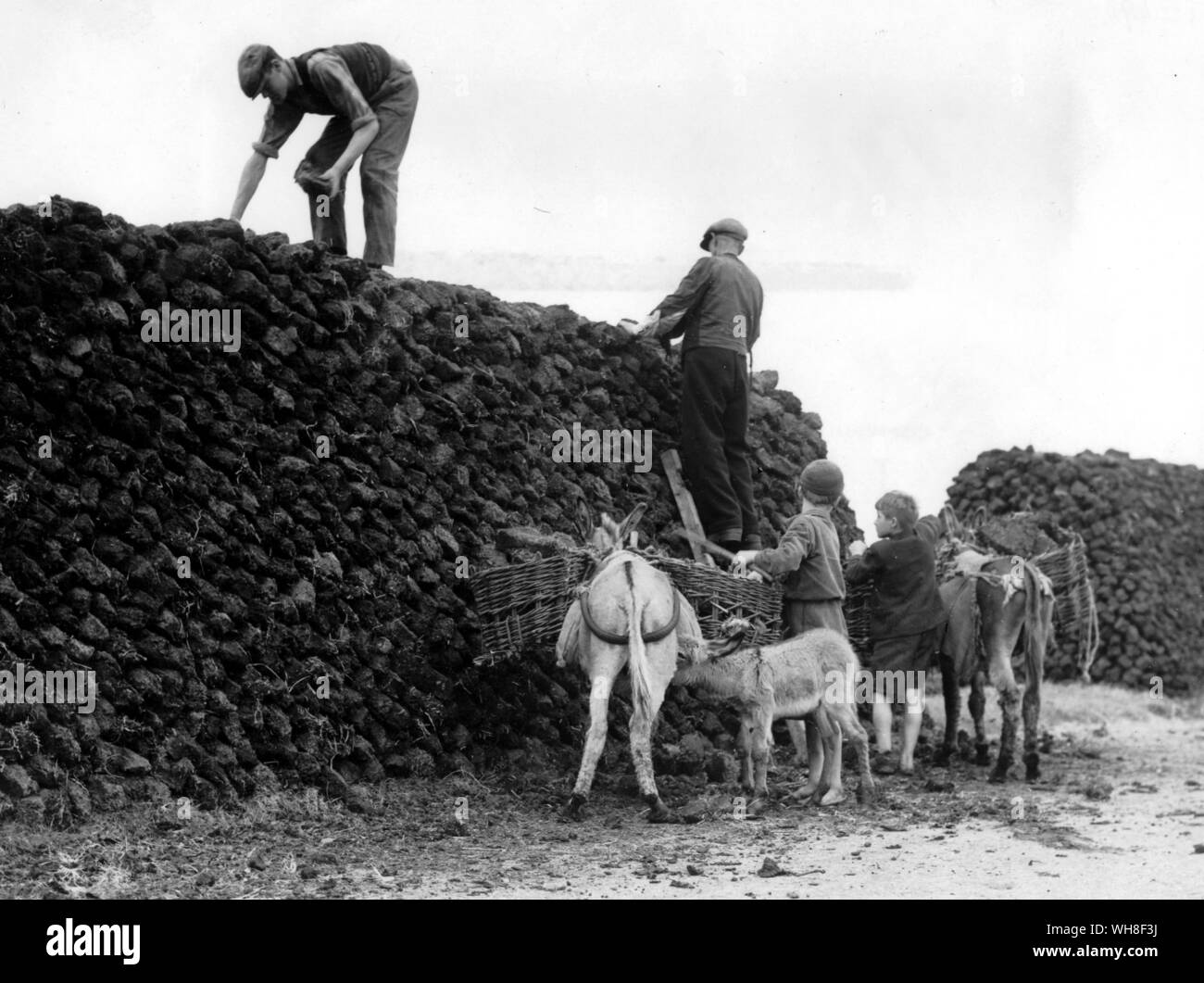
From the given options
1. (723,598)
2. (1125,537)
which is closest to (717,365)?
(723,598)

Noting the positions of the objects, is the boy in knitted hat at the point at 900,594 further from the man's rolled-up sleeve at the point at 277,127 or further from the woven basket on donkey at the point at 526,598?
the man's rolled-up sleeve at the point at 277,127

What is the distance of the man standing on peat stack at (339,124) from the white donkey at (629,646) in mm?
3055

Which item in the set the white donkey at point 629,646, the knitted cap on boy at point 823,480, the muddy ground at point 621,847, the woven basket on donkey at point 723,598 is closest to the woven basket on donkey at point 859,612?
the muddy ground at point 621,847

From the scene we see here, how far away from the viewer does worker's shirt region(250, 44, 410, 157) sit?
34.1 feet

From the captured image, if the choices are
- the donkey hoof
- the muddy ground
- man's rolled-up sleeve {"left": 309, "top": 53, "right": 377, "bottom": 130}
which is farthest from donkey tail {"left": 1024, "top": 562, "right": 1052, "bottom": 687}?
man's rolled-up sleeve {"left": 309, "top": 53, "right": 377, "bottom": 130}

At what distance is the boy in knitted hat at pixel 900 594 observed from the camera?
11.5m

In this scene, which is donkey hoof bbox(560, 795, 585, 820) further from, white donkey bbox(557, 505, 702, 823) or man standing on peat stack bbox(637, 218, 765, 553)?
man standing on peat stack bbox(637, 218, 765, 553)

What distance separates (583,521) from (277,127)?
3506 millimetres

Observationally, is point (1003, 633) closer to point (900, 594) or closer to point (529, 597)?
point (900, 594)

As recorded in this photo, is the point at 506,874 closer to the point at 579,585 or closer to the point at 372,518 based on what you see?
the point at 579,585

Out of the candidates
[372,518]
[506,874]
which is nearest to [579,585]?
[372,518]

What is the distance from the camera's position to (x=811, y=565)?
→ 10.6 m

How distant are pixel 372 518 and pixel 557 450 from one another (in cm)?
188

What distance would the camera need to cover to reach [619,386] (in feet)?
38.9
